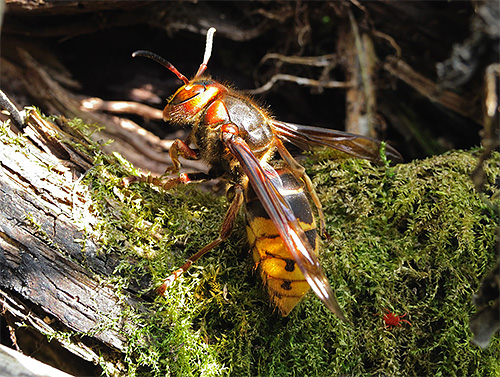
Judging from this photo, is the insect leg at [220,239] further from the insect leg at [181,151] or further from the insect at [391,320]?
the insect at [391,320]

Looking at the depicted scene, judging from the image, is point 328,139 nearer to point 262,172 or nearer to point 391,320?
A: point 262,172

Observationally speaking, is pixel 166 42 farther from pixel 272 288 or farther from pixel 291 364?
pixel 291 364

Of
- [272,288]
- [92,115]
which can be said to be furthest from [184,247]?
[92,115]

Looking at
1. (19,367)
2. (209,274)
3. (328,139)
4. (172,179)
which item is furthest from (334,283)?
(19,367)

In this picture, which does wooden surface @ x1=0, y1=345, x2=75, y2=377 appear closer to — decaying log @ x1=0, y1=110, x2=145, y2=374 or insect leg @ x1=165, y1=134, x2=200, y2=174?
decaying log @ x1=0, y1=110, x2=145, y2=374

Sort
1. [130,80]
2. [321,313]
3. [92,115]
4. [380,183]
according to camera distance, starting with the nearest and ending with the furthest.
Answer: [321,313]
[380,183]
[92,115]
[130,80]

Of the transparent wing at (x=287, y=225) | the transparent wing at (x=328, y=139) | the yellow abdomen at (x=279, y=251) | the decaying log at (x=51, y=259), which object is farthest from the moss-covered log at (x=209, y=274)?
the transparent wing at (x=287, y=225)
